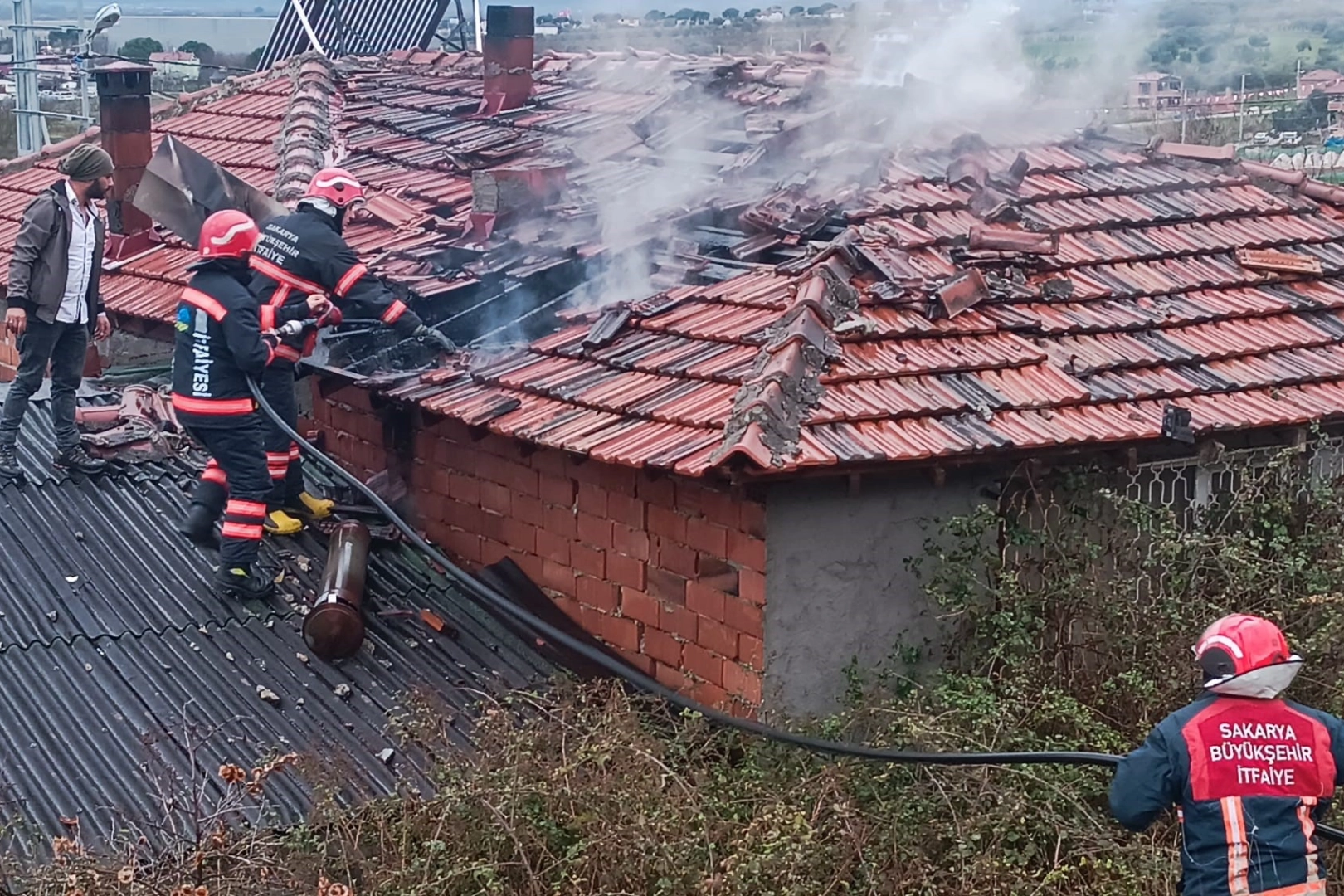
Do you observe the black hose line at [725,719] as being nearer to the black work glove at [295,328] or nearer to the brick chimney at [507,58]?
the black work glove at [295,328]

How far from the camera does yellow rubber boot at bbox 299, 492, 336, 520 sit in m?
8.95

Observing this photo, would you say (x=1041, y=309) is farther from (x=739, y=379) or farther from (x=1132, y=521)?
(x=739, y=379)

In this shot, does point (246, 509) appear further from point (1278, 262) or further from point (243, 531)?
point (1278, 262)

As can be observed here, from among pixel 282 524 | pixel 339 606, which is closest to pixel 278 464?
pixel 282 524

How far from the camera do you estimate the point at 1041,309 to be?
812cm

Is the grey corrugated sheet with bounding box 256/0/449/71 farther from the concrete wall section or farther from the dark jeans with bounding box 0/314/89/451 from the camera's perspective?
the concrete wall section

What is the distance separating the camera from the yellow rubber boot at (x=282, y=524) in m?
8.79

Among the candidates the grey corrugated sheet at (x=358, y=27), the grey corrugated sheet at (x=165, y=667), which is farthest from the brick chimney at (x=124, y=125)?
the grey corrugated sheet at (x=358, y=27)

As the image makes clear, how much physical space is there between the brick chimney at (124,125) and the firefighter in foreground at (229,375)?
407 cm

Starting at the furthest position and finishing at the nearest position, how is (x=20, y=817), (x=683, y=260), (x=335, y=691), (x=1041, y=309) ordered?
(x=683, y=260) < (x=1041, y=309) < (x=335, y=691) < (x=20, y=817)

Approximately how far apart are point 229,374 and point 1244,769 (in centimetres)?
530

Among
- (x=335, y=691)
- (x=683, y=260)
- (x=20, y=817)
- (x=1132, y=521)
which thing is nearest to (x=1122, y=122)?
(x=683, y=260)

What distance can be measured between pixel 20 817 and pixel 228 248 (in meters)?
2.98

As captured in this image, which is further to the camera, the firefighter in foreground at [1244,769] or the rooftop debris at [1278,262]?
the rooftop debris at [1278,262]
